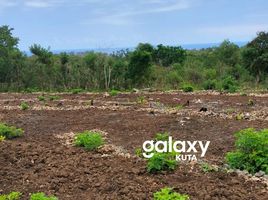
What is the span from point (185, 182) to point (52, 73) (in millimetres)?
29761

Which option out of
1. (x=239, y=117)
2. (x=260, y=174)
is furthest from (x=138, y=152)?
(x=239, y=117)

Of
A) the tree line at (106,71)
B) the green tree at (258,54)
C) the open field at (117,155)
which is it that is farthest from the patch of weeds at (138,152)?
the green tree at (258,54)

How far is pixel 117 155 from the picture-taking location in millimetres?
8648

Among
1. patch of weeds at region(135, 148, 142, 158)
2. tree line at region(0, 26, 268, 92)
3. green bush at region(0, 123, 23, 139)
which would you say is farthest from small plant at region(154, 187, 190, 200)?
tree line at region(0, 26, 268, 92)

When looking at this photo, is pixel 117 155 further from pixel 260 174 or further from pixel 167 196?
pixel 167 196

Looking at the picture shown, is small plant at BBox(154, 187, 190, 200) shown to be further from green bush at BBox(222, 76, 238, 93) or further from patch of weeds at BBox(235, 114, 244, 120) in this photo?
green bush at BBox(222, 76, 238, 93)

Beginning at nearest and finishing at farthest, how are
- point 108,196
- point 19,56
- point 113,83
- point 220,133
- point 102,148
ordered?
point 108,196 < point 102,148 < point 220,133 < point 113,83 < point 19,56

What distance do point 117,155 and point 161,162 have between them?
5.16ft

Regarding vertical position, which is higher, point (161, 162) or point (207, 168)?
point (161, 162)

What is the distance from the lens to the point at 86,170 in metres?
Result: 7.60

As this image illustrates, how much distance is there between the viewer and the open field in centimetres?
657

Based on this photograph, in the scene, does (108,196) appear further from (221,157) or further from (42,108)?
(42,108)

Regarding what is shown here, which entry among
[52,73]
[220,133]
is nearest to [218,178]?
[220,133]

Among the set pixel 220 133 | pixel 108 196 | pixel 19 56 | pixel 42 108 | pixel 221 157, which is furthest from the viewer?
pixel 19 56
